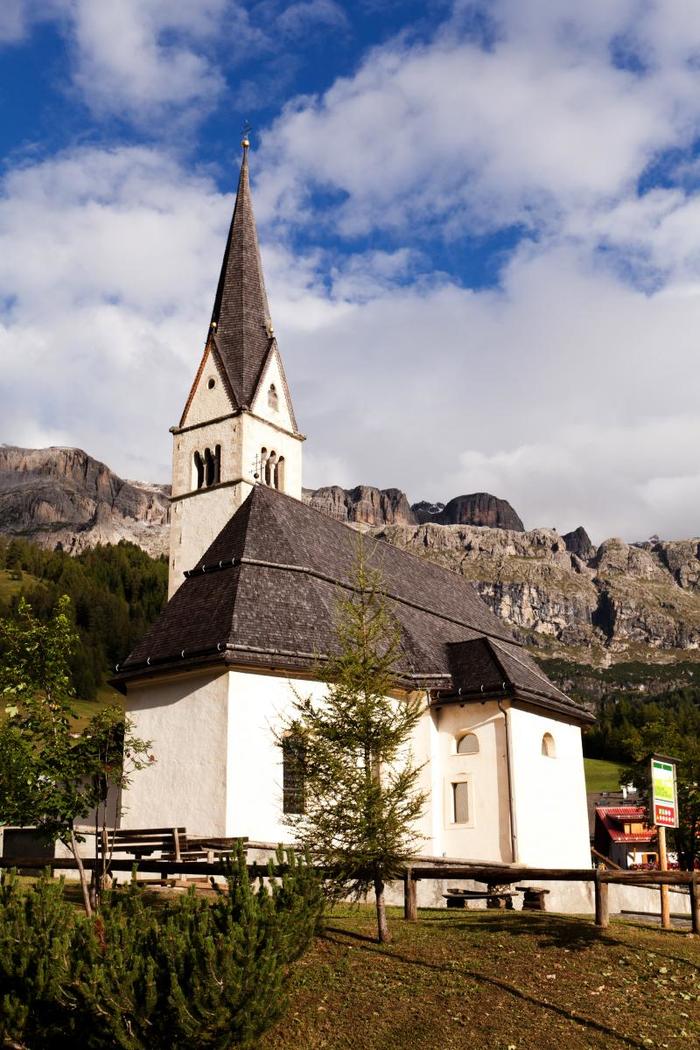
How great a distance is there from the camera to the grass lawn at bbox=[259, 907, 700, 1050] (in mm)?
13688

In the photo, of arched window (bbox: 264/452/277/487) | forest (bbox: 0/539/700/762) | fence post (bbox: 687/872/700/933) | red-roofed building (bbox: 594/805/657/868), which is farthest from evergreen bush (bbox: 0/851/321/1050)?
forest (bbox: 0/539/700/762)

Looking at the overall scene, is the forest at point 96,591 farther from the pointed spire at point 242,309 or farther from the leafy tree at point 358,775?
the leafy tree at point 358,775

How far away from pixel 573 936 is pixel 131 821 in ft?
51.3

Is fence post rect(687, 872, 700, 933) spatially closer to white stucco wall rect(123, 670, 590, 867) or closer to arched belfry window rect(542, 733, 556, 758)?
white stucco wall rect(123, 670, 590, 867)

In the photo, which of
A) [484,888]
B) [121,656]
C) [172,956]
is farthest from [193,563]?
[121,656]

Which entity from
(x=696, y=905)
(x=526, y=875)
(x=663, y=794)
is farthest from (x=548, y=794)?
(x=526, y=875)

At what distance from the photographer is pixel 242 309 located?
4794 centimetres

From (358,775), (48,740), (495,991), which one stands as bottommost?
(495,991)

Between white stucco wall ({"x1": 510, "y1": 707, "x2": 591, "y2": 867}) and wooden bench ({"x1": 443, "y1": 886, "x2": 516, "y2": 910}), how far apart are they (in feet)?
28.8

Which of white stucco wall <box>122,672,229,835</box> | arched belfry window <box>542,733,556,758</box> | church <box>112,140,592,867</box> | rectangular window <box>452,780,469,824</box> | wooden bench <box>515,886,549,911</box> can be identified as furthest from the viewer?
arched belfry window <box>542,733,556,758</box>

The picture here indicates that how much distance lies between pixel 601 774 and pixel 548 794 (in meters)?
86.6

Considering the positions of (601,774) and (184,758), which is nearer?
(184,758)

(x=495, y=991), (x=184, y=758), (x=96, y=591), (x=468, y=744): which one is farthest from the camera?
(x=96, y=591)

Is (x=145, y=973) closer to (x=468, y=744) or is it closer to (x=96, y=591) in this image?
(x=468, y=744)
